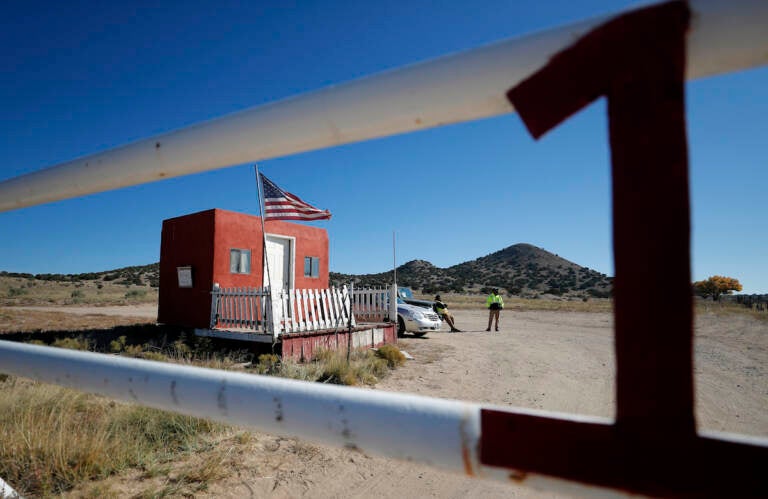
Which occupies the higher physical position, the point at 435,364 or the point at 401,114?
the point at 401,114

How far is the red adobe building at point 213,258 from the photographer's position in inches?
500

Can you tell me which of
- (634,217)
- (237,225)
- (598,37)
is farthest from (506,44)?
(237,225)

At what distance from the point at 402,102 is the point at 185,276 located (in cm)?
1396

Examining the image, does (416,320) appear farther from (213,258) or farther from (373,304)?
(213,258)

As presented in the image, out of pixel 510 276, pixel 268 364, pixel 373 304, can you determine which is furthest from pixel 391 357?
pixel 510 276

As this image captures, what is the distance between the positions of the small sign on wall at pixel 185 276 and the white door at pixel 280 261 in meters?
2.35

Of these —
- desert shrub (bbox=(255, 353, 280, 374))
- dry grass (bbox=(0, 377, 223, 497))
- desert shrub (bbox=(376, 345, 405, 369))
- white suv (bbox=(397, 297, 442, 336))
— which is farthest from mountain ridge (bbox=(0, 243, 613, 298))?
dry grass (bbox=(0, 377, 223, 497))

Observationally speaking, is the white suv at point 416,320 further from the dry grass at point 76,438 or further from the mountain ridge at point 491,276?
the mountain ridge at point 491,276

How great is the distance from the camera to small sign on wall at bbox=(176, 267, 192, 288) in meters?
13.1

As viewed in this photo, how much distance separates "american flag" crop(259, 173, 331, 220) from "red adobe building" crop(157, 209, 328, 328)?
3399 mm

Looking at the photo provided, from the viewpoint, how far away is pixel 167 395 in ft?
2.95

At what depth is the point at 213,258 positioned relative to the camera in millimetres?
12547

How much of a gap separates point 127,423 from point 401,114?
540 cm

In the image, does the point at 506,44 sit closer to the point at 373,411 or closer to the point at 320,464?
the point at 373,411
